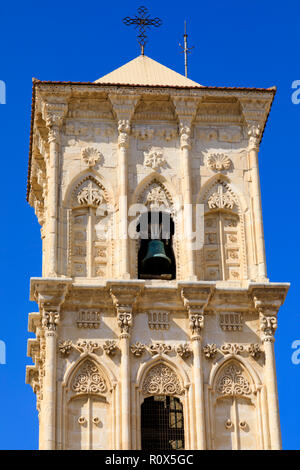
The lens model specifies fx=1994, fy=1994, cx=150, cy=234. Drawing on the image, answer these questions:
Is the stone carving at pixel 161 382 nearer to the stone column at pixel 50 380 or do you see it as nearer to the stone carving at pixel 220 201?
the stone column at pixel 50 380

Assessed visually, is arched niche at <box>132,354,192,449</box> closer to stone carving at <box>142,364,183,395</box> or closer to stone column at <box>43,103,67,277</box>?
stone carving at <box>142,364,183,395</box>

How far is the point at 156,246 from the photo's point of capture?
160 feet

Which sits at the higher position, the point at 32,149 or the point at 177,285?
the point at 32,149

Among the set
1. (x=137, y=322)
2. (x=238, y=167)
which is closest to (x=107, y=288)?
(x=137, y=322)

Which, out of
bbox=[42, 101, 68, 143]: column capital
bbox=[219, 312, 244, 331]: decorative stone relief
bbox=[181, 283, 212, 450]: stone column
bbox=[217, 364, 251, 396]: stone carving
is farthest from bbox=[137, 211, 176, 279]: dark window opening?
bbox=[42, 101, 68, 143]: column capital

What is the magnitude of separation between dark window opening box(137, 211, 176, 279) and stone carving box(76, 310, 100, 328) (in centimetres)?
181

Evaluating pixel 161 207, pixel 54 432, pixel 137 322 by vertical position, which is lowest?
pixel 54 432

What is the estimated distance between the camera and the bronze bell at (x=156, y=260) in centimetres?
4841

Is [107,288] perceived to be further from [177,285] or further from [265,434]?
[265,434]

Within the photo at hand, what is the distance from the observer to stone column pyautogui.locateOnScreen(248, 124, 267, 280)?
4838 centimetres

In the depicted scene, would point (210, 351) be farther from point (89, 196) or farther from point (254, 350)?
point (89, 196)

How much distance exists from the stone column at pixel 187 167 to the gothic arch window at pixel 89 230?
1.91 m

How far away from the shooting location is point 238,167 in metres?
49.9

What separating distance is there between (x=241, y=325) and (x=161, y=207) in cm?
378
